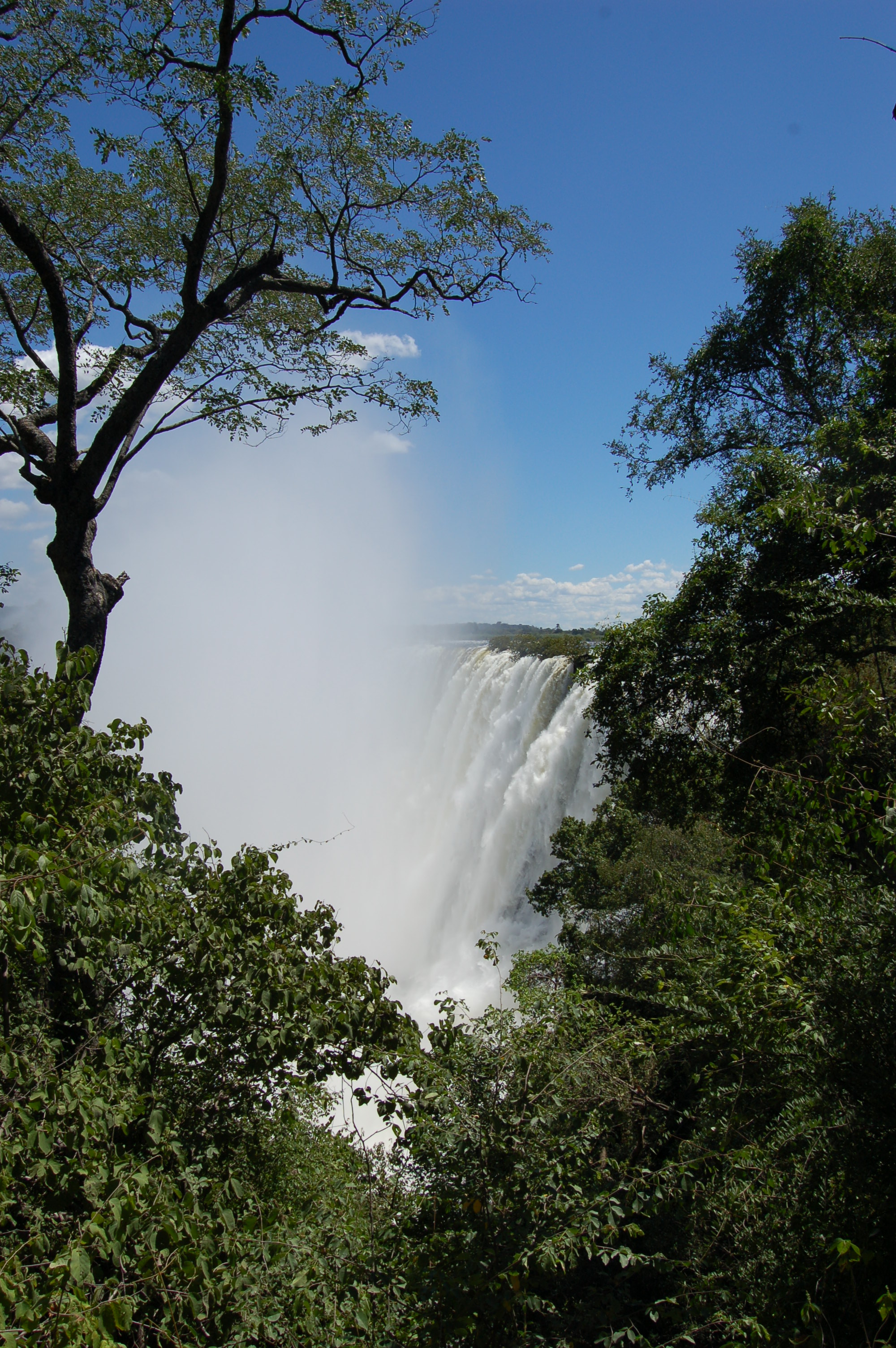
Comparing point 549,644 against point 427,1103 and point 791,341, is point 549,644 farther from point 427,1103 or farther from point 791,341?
point 427,1103

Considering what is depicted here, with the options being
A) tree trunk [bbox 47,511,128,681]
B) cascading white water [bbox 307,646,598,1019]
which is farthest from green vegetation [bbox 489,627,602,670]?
tree trunk [bbox 47,511,128,681]

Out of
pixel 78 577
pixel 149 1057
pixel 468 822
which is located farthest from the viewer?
pixel 468 822

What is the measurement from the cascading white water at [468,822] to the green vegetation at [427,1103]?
10722 millimetres

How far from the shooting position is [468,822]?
2344 cm

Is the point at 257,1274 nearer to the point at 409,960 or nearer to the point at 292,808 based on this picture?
the point at 409,960

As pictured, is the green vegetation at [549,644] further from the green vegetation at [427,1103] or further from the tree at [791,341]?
the green vegetation at [427,1103]

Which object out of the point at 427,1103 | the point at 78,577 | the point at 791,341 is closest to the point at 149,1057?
the point at 427,1103

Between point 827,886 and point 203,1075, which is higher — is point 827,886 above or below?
above

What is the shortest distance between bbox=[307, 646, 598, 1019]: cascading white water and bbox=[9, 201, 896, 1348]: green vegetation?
1072cm

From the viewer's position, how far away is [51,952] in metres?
3.10

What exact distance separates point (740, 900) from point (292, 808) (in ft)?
115

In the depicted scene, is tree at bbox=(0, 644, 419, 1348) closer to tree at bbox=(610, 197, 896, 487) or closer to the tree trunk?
the tree trunk

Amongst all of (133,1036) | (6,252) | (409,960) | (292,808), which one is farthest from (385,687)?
(133,1036)

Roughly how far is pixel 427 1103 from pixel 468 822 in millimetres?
20733
